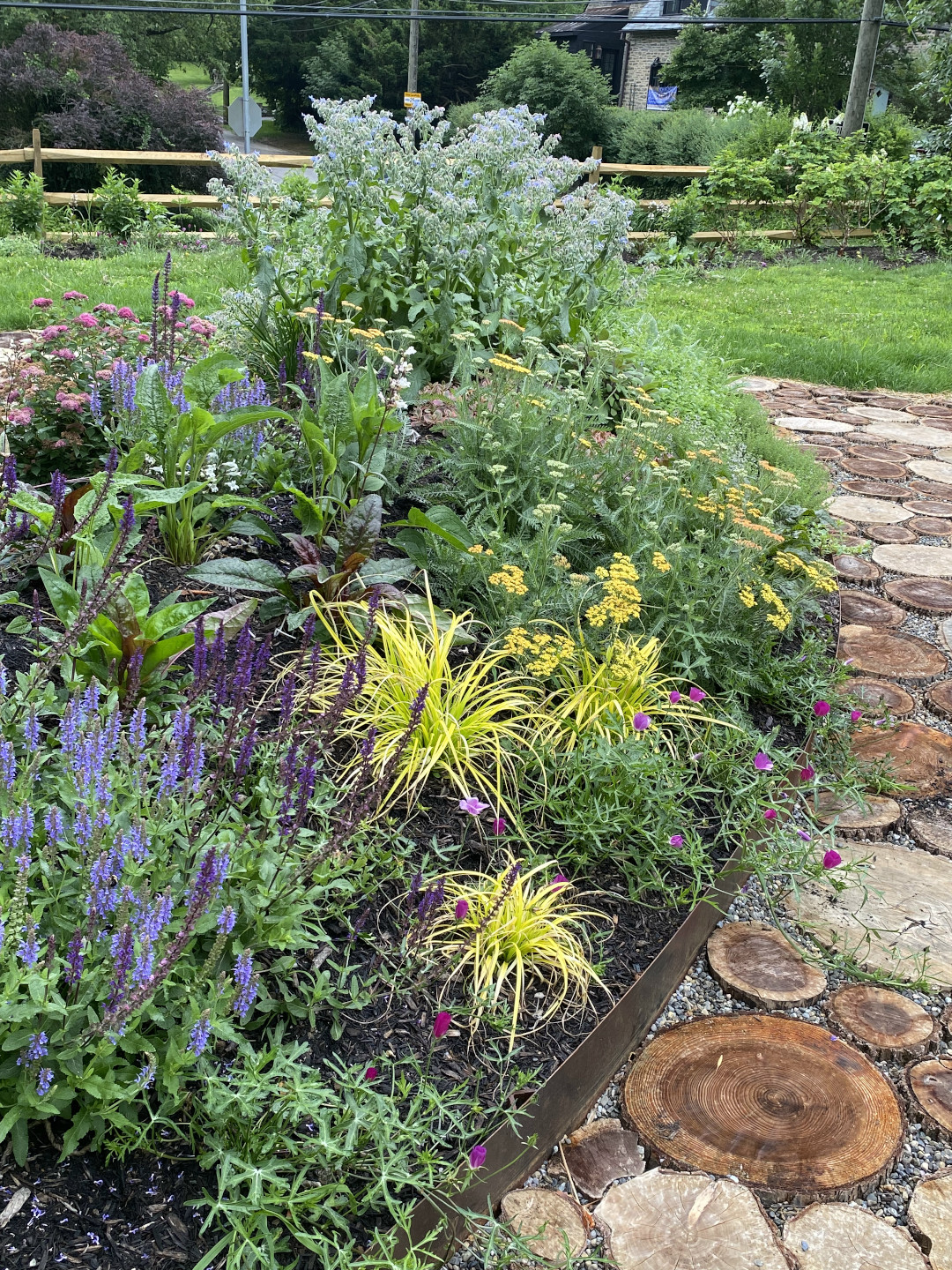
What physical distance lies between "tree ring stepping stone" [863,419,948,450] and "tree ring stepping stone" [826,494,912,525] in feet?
4.06

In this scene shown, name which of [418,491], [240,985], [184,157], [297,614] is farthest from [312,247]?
[184,157]

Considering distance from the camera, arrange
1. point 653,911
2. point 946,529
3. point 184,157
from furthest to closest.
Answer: point 184,157
point 946,529
point 653,911

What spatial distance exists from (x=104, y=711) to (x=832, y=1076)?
1.64 m

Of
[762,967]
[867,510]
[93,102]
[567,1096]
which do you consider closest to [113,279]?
[867,510]

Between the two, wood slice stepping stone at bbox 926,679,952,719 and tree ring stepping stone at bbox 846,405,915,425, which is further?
tree ring stepping stone at bbox 846,405,915,425

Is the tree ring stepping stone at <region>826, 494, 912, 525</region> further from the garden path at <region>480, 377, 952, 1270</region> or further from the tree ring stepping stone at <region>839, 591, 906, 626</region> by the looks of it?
the garden path at <region>480, 377, 952, 1270</region>

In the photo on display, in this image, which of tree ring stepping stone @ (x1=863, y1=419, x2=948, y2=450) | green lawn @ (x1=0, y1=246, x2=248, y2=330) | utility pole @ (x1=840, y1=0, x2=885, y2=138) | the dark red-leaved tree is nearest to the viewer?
tree ring stepping stone @ (x1=863, y1=419, x2=948, y2=450)

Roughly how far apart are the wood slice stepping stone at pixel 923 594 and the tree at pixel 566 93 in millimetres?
28595

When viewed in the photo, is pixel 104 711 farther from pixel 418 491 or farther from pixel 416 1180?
pixel 418 491

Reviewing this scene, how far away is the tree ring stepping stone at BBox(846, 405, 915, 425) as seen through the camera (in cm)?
650

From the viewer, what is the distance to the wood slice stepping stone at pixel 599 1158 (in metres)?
1.79

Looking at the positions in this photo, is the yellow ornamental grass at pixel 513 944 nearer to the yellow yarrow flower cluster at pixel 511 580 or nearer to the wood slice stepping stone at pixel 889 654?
the yellow yarrow flower cluster at pixel 511 580

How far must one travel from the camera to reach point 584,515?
3307mm

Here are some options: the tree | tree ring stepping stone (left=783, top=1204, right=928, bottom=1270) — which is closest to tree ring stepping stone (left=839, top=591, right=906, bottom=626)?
tree ring stepping stone (left=783, top=1204, right=928, bottom=1270)
